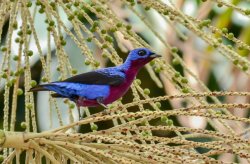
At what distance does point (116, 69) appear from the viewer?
2383mm

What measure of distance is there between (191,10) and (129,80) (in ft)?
9.48

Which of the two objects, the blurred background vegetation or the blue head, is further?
the blue head

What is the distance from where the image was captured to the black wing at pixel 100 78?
2.22 metres

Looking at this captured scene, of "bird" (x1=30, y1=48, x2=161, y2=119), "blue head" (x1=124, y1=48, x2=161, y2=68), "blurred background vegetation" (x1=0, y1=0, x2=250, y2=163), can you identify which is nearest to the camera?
"blurred background vegetation" (x1=0, y1=0, x2=250, y2=163)

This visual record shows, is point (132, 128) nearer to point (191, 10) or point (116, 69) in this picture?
point (116, 69)

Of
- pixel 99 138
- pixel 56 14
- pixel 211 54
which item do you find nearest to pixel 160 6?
pixel 56 14

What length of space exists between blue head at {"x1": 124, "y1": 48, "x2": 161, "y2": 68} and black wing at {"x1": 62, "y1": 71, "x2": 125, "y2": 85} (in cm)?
7

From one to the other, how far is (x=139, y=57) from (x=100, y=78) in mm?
141

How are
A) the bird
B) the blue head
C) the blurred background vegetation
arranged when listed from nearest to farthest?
the blurred background vegetation → the bird → the blue head

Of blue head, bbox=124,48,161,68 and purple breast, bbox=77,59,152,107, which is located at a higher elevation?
blue head, bbox=124,48,161,68

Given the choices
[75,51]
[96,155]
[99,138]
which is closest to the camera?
[99,138]

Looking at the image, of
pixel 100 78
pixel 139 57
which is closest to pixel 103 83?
pixel 100 78

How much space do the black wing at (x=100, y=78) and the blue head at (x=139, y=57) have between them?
0.07m

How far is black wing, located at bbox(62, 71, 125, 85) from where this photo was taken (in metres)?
2.22
